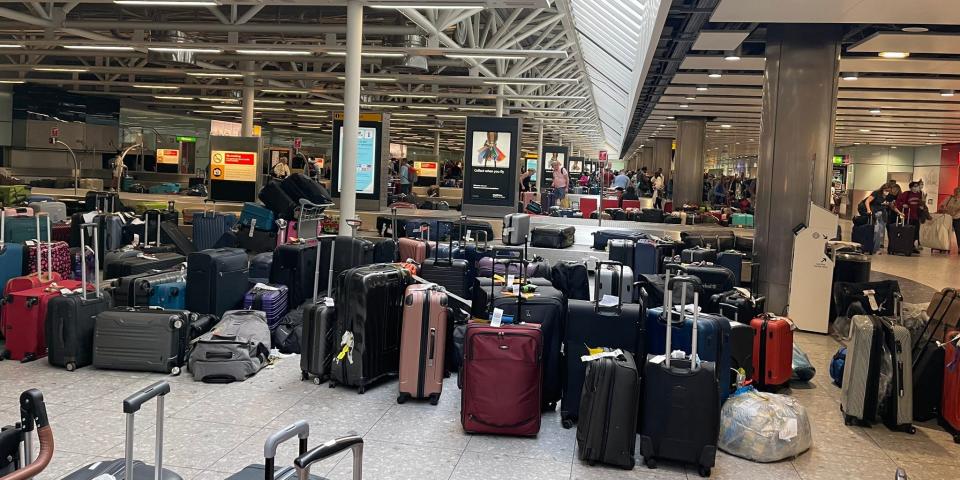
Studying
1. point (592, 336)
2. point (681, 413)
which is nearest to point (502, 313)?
point (592, 336)

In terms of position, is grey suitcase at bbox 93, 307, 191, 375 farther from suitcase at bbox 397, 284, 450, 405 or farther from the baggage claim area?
suitcase at bbox 397, 284, 450, 405

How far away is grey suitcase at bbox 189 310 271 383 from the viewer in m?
6.24

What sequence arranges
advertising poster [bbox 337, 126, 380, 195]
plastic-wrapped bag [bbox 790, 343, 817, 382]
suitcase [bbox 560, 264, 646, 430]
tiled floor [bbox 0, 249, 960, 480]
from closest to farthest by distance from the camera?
1. tiled floor [bbox 0, 249, 960, 480]
2. suitcase [bbox 560, 264, 646, 430]
3. plastic-wrapped bag [bbox 790, 343, 817, 382]
4. advertising poster [bbox 337, 126, 380, 195]

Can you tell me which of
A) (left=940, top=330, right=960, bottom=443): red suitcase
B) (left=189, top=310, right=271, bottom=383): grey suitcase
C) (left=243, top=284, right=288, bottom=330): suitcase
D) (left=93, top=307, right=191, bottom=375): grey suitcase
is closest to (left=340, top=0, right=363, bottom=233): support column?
(left=243, top=284, right=288, bottom=330): suitcase

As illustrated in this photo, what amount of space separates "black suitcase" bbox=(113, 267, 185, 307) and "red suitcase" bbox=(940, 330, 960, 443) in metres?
6.75

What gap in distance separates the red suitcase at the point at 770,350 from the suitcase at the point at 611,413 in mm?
2298

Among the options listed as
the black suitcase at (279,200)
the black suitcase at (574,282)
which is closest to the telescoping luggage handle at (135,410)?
the black suitcase at (574,282)

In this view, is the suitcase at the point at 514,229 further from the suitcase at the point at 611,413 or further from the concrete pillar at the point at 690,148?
the concrete pillar at the point at 690,148

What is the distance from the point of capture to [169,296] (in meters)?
7.45

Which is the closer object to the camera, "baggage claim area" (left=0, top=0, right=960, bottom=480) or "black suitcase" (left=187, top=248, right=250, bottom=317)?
"baggage claim area" (left=0, top=0, right=960, bottom=480)

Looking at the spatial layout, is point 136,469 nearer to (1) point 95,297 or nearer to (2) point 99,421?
(2) point 99,421

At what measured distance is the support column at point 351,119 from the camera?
460 inches

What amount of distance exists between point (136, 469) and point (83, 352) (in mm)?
3850

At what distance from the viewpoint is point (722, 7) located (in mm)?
9195
